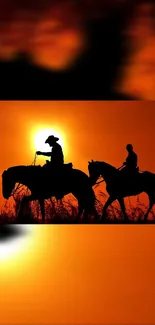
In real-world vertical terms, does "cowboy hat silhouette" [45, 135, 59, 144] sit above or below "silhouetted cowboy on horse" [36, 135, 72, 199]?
above

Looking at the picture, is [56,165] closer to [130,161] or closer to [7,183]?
[7,183]

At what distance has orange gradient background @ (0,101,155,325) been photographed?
2770 millimetres

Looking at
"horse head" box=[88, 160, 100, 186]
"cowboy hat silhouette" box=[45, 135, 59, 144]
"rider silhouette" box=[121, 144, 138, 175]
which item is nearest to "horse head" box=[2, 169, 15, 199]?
"cowboy hat silhouette" box=[45, 135, 59, 144]

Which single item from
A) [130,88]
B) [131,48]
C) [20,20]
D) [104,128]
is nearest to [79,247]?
[104,128]

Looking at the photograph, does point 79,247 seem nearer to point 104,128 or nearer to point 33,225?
point 33,225

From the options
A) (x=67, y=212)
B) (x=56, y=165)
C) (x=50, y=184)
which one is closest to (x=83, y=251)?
(x=67, y=212)

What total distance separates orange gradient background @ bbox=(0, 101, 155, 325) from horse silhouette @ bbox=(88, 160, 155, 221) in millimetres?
50

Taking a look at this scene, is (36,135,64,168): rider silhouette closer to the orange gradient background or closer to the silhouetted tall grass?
the orange gradient background

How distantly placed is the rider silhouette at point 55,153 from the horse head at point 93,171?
19cm

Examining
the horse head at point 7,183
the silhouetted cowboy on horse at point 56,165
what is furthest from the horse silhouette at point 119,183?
the horse head at point 7,183

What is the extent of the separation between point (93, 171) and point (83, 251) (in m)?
0.54

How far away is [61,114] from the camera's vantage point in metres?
2.86

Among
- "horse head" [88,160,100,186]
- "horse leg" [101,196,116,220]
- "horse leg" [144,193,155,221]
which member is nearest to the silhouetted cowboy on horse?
"horse head" [88,160,100,186]

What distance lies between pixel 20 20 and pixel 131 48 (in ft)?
2.47
